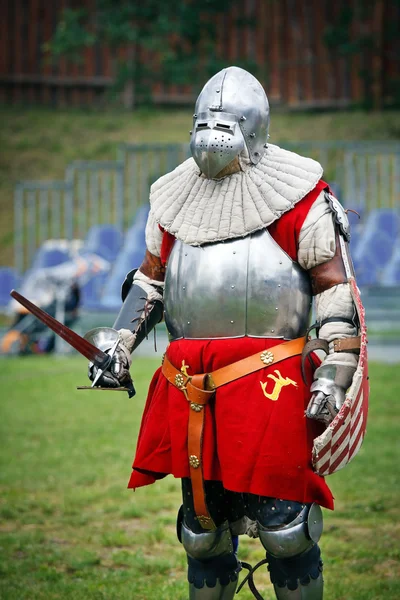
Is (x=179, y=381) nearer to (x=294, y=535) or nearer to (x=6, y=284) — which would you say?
(x=294, y=535)

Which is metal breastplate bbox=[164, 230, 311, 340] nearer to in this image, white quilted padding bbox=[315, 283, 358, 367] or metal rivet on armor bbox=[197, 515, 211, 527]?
white quilted padding bbox=[315, 283, 358, 367]

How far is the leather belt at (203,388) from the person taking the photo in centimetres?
361

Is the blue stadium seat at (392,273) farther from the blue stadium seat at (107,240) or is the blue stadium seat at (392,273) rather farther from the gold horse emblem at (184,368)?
the gold horse emblem at (184,368)

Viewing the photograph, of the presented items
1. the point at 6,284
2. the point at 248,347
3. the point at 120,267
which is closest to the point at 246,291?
the point at 248,347

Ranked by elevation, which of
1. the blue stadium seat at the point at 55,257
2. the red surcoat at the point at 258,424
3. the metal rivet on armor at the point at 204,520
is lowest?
the blue stadium seat at the point at 55,257

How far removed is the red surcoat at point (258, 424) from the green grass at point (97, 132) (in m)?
17.0

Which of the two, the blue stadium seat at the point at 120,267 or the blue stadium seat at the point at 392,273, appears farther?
the blue stadium seat at the point at 120,267

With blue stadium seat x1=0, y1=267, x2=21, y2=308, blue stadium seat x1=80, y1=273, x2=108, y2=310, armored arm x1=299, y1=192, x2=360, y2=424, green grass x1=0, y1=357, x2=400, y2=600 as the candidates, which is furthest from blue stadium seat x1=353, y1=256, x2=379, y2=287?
armored arm x1=299, y1=192, x2=360, y2=424

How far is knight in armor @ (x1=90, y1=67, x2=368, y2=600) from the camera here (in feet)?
11.7

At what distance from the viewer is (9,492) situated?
6.54 m

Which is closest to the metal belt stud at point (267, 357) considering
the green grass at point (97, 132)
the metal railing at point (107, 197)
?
the metal railing at point (107, 197)

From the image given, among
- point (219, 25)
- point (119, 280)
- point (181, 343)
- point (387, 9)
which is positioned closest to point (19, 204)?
point (119, 280)

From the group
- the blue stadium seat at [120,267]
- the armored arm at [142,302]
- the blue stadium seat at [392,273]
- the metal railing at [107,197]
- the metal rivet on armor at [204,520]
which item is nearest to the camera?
the metal rivet on armor at [204,520]

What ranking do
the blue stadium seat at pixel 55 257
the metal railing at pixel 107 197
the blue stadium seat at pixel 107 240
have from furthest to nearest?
the metal railing at pixel 107 197
the blue stadium seat at pixel 107 240
the blue stadium seat at pixel 55 257
